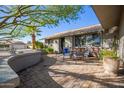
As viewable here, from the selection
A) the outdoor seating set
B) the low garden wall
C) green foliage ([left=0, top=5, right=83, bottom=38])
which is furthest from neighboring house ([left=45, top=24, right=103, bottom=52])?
green foliage ([left=0, top=5, right=83, bottom=38])

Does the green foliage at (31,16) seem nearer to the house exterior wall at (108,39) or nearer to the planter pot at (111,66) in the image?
the planter pot at (111,66)

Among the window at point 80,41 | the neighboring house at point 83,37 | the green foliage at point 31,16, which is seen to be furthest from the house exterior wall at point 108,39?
the green foliage at point 31,16

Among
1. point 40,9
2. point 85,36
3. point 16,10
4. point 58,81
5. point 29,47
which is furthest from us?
point 85,36

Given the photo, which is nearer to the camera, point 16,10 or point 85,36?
point 16,10

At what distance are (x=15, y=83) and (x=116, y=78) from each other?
2713mm

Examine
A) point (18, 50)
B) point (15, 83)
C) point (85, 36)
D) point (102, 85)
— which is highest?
point (85, 36)

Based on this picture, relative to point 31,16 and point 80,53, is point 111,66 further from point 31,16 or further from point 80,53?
point 80,53

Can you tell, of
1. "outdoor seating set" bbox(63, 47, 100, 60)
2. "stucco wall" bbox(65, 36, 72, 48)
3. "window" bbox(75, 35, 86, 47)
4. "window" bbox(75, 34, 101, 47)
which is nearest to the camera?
"outdoor seating set" bbox(63, 47, 100, 60)

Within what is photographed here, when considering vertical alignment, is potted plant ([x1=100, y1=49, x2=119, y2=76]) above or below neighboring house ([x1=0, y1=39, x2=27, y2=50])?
below

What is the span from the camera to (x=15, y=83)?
116 inches

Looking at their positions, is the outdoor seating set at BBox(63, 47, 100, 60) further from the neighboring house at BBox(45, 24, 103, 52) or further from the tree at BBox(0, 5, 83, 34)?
the tree at BBox(0, 5, 83, 34)

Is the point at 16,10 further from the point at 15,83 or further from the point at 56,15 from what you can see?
the point at 15,83
